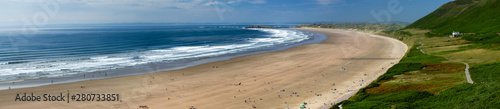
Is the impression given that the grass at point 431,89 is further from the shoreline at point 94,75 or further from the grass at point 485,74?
the shoreline at point 94,75

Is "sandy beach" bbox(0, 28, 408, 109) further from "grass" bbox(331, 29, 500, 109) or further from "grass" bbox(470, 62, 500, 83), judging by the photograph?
"grass" bbox(470, 62, 500, 83)

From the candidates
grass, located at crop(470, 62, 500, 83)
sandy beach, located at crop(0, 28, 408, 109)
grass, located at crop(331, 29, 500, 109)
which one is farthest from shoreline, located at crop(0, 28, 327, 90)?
grass, located at crop(470, 62, 500, 83)

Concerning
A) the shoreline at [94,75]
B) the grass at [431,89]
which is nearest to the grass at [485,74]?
the grass at [431,89]

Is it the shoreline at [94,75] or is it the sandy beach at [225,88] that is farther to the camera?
the shoreline at [94,75]

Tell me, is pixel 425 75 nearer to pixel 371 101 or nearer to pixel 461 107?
pixel 371 101

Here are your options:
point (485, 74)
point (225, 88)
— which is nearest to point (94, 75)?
point (225, 88)

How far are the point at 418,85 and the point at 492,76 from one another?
441 cm

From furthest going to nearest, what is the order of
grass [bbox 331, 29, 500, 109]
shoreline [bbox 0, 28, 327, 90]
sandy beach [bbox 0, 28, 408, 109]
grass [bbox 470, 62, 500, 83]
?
shoreline [bbox 0, 28, 327, 90]
sandy beach [bbox 0, 28, 408, 109]
grass [bbox 470, 62, 500, 83]
grass [bbox 331, 29, 500, 109]

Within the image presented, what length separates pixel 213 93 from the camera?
812 inches

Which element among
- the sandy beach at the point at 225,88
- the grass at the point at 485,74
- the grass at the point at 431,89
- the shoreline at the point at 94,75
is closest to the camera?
the grass at the point at 431,89

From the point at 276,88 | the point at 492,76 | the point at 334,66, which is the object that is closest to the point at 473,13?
the point at 334,66

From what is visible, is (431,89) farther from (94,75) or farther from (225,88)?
(94,75)

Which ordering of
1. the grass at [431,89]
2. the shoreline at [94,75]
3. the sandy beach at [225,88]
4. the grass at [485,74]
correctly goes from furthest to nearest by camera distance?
the shoreline at [94,75], the sandy beach at [225,88], the grass at [485,74], the grass at [431,89]

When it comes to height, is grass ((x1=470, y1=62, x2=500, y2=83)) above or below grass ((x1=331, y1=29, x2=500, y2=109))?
above
